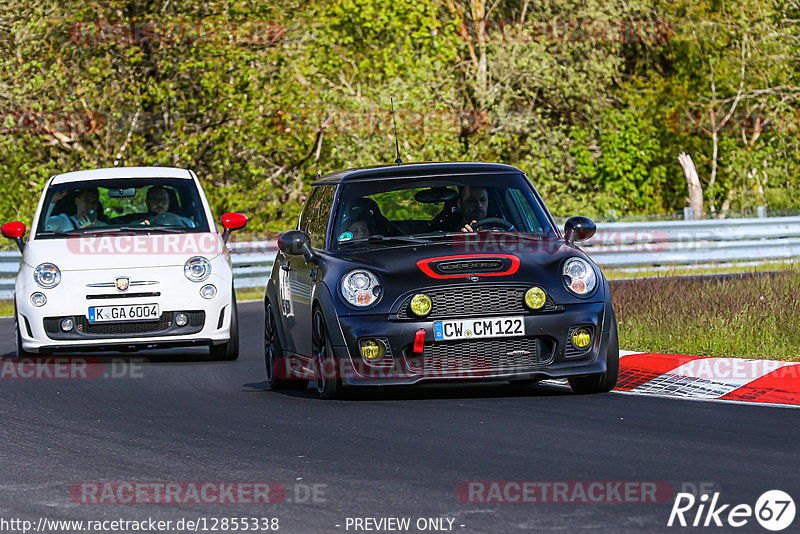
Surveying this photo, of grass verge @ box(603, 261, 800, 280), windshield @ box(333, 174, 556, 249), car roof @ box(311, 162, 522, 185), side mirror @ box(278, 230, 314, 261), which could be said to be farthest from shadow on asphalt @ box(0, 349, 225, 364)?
grass verge @ box(603, 261, 800, 280)

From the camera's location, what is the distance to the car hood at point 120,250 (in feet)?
42.0

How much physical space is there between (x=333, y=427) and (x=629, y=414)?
65.0 inches

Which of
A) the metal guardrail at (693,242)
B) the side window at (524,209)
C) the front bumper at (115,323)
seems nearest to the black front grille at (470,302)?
the side window at (524,209)

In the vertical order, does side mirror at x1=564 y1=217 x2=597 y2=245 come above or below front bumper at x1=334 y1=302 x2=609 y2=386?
above

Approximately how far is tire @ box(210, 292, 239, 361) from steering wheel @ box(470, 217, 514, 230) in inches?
141

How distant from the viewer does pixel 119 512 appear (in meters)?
6.02

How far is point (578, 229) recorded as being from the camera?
32.0 ft

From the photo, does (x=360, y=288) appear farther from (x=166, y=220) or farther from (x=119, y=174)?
(x=119, y=174)

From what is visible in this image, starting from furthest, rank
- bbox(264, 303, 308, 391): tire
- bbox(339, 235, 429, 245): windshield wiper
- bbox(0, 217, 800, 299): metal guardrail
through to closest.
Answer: bbox(0, 217, 800, 299): metal guardrail → bbox(264, 303, 308, 391): tire → bbox(339, 235, 429, 245): windshield wiper

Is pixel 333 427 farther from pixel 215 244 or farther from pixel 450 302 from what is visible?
pixel 215 244

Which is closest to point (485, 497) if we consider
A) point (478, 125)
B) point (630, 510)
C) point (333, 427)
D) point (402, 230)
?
point (630, 510)

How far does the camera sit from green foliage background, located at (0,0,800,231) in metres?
27.7

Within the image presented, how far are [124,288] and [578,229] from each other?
454 cm

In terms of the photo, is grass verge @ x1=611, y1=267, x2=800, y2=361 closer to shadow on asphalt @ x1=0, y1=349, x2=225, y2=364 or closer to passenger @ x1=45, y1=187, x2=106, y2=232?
shadow on asphalt @ x1=0, y1=349, x2=225, y2=364
